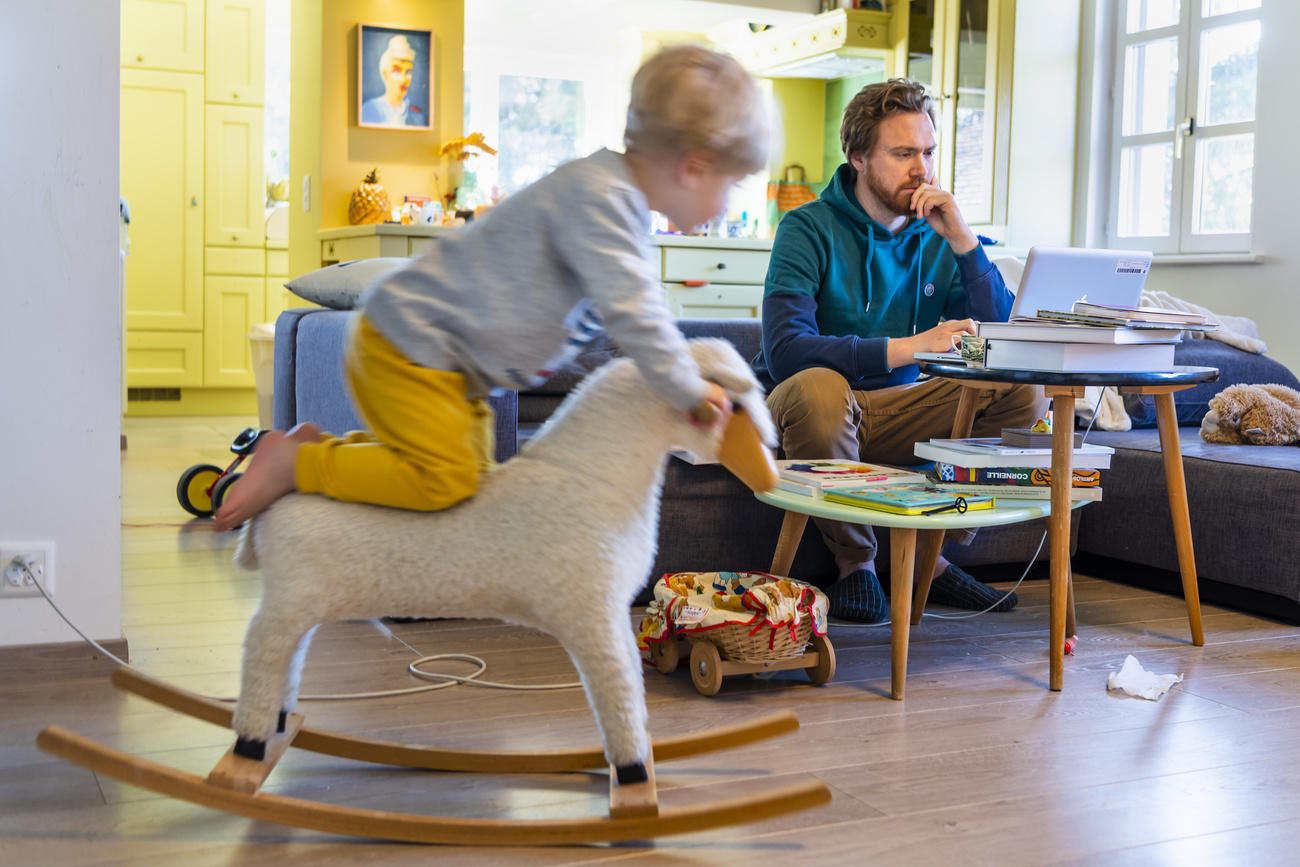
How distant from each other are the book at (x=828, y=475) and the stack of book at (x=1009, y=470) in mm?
61

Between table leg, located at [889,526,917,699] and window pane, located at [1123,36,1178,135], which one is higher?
window pane, located at [1123,36,1178,135]

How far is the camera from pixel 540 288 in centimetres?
142

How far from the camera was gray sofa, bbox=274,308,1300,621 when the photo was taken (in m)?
2.49

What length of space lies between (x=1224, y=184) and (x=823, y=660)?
3220 millimetres

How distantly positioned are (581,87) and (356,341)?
19.9 feet

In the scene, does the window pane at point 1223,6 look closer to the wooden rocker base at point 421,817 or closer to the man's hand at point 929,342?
the man's hand at point 929,342

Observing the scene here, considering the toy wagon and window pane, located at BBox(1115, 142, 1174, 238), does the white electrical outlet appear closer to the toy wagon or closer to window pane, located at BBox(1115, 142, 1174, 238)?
the toy wagon

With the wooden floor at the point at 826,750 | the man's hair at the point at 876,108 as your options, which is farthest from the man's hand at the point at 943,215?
the wooden floor at the point at 826,750

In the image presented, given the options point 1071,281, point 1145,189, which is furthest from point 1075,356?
point 1145,189

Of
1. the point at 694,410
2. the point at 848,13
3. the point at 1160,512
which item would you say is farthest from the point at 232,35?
the point at 694,410

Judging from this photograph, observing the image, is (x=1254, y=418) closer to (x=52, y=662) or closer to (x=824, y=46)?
(x=52, y=662)

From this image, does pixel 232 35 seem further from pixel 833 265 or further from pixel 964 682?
pixel 964 682

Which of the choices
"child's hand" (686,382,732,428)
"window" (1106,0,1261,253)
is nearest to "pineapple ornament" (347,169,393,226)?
"window" (1106,0,1261,253)

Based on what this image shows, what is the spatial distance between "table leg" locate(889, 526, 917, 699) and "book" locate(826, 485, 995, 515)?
0.12 ft
